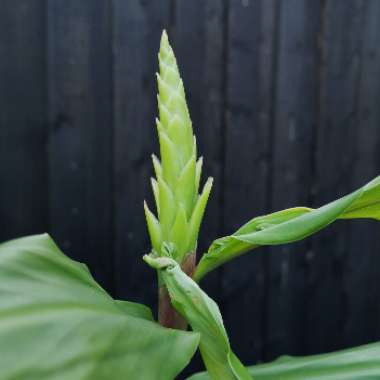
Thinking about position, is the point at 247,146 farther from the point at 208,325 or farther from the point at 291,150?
the point at 208,325

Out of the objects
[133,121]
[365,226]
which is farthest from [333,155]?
[133,121]

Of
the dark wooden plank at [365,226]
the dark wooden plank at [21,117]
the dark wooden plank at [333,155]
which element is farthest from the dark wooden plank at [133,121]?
the dark wooden plank at [365,226]

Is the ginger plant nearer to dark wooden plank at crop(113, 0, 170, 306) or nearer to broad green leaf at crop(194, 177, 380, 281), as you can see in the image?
broad green leaf at crop(194, 177, 380, 281)

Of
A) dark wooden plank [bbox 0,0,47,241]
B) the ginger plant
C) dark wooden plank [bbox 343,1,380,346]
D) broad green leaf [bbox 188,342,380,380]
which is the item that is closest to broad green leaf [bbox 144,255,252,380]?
the ginger plant

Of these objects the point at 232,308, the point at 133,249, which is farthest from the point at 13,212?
the point at 232,308

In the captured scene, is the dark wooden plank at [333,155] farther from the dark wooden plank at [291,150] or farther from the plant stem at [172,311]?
the plant stem at [172,311]

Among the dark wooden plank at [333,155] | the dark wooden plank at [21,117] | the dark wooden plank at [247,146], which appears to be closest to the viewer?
the dark wooden plank at [21,117]

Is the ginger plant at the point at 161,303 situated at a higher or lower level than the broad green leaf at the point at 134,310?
higher

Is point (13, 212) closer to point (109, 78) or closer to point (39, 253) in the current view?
point (109, 78)
